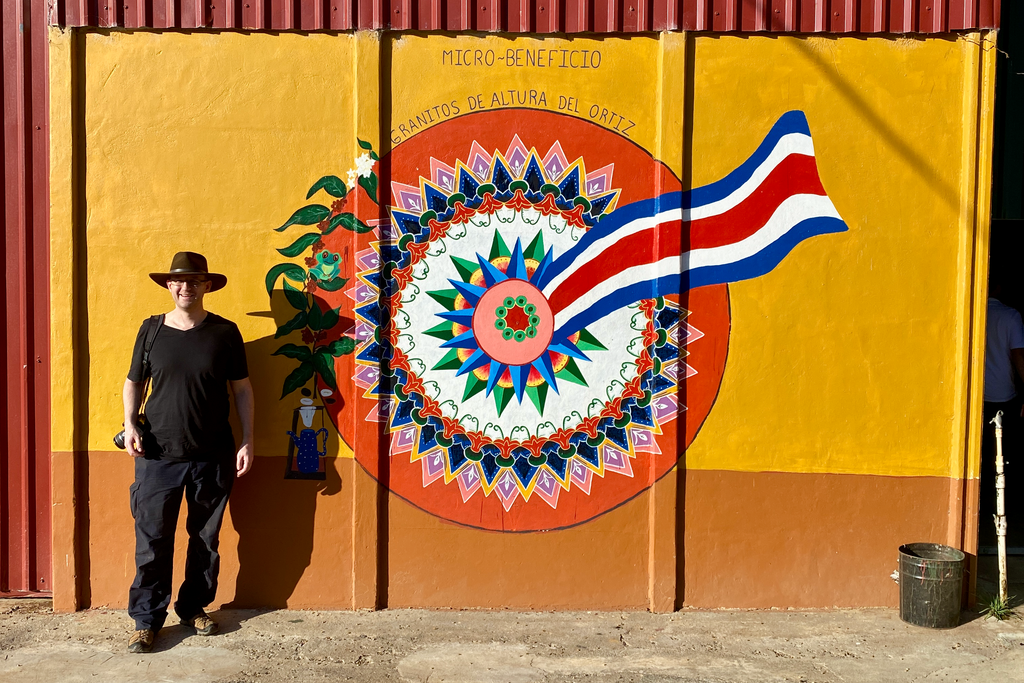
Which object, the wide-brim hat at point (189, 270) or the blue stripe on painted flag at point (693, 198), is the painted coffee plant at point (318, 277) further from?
the blue stripe on painted flag at point (693, 198)

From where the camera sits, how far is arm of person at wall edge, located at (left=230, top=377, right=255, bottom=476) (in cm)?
533

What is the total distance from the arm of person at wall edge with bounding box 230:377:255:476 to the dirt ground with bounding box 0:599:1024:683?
1.04 metres

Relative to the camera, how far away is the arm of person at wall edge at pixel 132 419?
5.10 m

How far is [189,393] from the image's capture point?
508 cm

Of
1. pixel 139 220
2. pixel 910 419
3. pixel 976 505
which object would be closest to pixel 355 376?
pixel 139 220

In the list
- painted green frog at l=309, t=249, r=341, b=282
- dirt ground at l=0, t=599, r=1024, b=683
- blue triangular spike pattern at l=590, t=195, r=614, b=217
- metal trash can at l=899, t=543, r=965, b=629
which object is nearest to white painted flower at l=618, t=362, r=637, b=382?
blue triangular spike pattern at l=590, t=195, r=614, b=217

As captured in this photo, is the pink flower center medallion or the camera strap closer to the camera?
the camera strap

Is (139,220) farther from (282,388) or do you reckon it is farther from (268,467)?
(268,467)

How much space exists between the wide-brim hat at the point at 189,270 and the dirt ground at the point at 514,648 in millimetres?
2220

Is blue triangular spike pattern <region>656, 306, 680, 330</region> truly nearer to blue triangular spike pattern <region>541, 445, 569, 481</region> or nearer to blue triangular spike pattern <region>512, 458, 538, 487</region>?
blue triangular spike pattern <region>541, 445, 569, 481</region>

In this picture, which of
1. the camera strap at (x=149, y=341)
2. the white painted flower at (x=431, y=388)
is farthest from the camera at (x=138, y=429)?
the white painted flower at (x=431, y=388)

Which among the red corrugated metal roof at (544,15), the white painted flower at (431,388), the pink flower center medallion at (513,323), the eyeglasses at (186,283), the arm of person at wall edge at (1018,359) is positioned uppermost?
the red corrugated metal roof at (544,15)

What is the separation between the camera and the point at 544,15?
548 centimetres

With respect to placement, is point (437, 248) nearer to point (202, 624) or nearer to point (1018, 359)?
point (202, 624)
